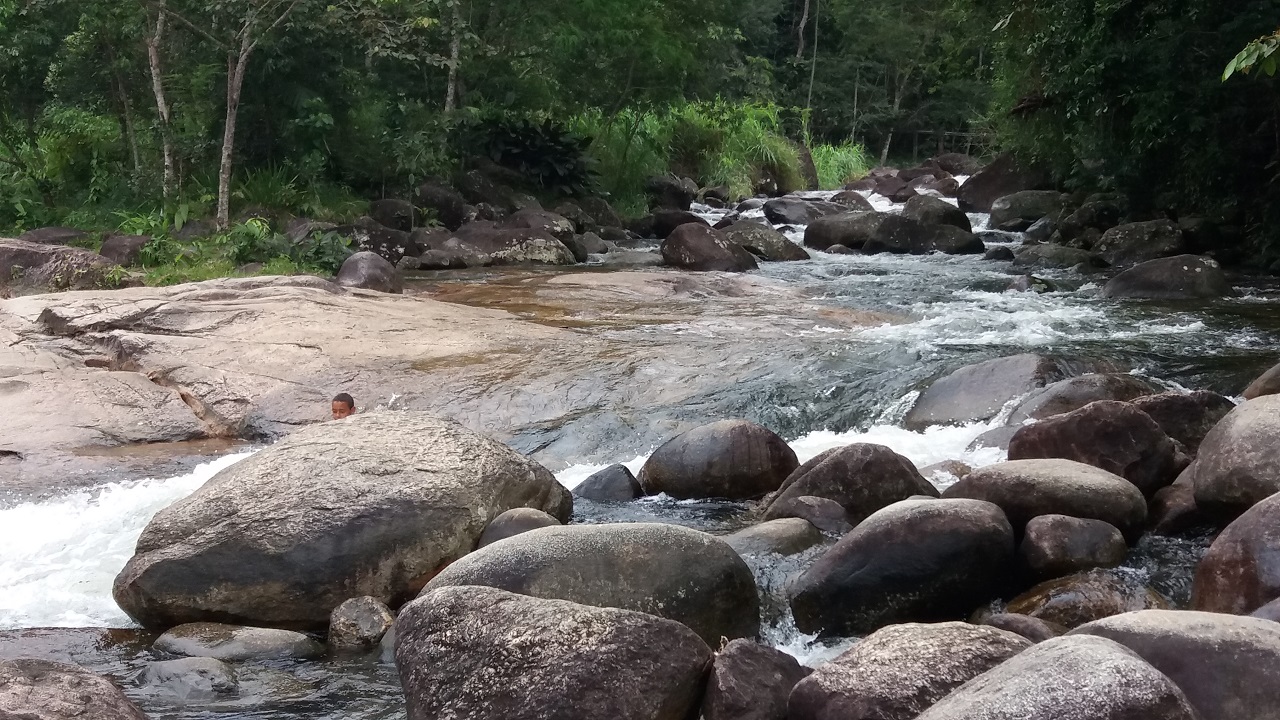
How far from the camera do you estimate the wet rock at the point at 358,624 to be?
5.13m

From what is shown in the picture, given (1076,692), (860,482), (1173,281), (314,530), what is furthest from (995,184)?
(1076,692)

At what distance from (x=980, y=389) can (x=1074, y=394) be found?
29.2 inches

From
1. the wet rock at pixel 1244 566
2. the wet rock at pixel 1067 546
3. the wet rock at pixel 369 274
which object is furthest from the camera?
the wet rock at pixel 369 274

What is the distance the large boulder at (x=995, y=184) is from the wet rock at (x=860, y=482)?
18299 mm

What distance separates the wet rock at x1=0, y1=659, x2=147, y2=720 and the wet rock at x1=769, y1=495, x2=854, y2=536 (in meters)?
3.21

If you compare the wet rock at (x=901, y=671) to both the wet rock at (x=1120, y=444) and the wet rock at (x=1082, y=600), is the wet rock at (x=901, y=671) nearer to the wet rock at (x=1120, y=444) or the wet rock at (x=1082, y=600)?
the wet rock at (x=1082, y=600)

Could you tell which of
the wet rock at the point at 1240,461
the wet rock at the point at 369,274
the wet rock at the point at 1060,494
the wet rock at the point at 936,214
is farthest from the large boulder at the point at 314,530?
the wet rock at the point at 936,214

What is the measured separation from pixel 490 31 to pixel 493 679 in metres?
17.3

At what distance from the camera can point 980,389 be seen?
794 cm

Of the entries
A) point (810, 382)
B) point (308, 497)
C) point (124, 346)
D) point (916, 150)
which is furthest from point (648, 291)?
point (916, 150)

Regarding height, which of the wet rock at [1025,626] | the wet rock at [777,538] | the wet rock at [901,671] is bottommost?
the wet rock at [777,538]

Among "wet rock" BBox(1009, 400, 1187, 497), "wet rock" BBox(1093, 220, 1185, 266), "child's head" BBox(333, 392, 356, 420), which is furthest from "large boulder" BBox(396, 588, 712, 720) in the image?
"wet rock" BBox(1093, 220, 1185, 266)

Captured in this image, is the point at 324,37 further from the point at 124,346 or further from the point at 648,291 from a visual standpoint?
the point at 124,346

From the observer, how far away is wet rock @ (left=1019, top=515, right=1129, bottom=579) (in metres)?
4.97
